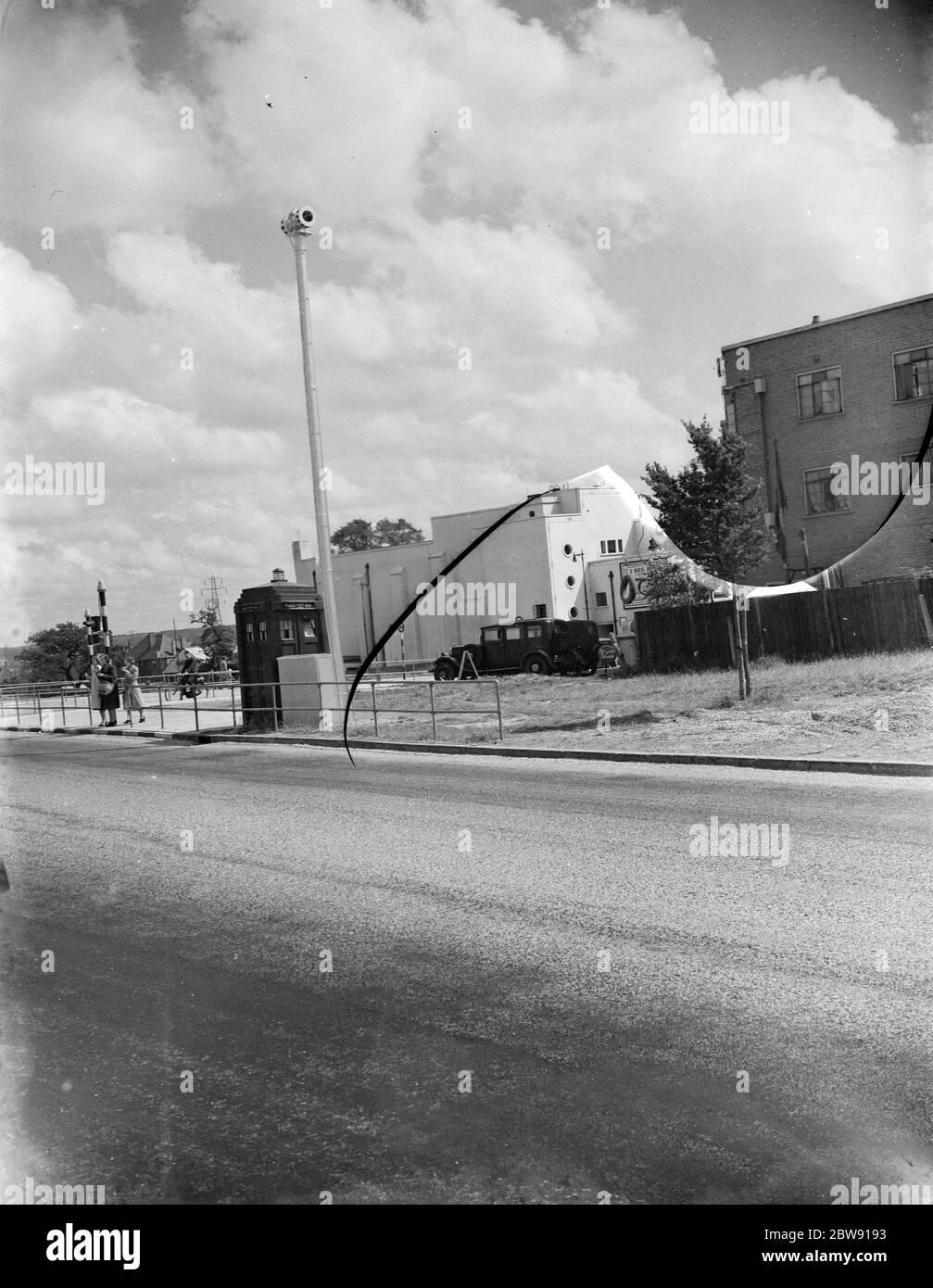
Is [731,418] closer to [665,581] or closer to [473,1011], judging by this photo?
[665,581]

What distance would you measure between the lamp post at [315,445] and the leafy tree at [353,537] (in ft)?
0.18

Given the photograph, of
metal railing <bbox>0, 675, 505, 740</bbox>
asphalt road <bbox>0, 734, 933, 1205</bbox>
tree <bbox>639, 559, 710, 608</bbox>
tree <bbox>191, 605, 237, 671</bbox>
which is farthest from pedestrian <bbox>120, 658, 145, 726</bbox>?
tree <bbox>639, 559, 710, 608</bbox>

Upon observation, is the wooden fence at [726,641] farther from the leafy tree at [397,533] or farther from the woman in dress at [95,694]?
the woman in dress at [95,694]

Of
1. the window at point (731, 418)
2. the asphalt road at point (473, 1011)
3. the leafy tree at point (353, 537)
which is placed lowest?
the asphalt road at point (473, 1011)

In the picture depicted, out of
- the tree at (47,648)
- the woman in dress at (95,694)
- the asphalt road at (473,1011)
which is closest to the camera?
the tree at (47,648)

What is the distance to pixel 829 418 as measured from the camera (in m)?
1.30

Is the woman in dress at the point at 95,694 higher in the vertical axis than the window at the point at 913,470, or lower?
lower

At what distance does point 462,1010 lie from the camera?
4.22 metres

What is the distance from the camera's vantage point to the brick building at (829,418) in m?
1.20

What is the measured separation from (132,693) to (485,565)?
22.5 m

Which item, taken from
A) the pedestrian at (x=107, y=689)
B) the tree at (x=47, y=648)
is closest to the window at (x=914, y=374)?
the tree at (x=47, y=648)

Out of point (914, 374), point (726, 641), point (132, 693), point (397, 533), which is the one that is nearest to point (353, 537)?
point (397, 533)

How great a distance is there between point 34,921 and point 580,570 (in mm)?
5104
